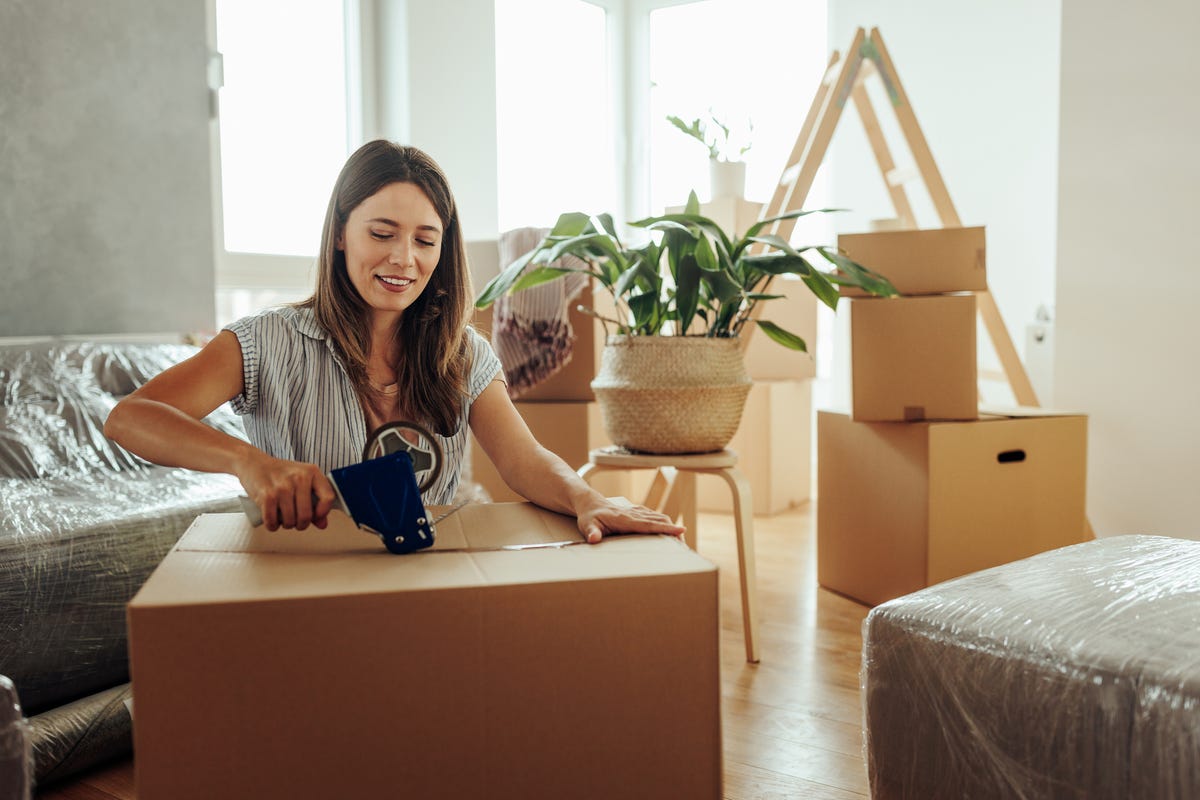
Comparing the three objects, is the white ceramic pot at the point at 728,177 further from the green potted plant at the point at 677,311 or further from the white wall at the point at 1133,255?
the green potted plant at the point at 677,311

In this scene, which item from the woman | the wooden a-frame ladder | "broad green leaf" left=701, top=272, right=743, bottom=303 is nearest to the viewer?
the woman

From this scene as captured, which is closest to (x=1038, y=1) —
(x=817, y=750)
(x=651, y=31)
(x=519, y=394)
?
(x=651, y=31)

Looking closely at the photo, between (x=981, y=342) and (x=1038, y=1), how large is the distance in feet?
3.58

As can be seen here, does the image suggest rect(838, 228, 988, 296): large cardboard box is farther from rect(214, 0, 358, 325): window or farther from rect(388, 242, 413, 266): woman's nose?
rect(214, 0, 358, 325): window

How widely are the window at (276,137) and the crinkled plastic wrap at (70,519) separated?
34.6 inches

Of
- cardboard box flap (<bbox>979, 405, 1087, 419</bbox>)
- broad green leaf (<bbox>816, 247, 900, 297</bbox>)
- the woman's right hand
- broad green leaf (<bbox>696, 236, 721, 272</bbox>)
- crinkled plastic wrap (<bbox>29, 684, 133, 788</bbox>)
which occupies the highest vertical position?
broad green leaf (<bbox>696, 236, 721, 272</bbox>)

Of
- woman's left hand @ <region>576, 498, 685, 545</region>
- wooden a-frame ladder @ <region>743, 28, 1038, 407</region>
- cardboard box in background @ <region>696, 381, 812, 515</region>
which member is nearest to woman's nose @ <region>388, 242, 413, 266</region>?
woman's left hand @ <region>576, 498, 685, 545</region>

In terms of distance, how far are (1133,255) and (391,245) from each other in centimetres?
189

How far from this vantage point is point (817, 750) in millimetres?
1364

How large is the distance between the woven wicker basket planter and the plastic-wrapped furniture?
2.26 ft

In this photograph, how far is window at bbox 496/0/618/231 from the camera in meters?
3.56

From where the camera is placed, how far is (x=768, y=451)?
305cm

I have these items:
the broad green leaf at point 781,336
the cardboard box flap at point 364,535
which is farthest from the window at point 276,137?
the cardboard box flap at point 364,535

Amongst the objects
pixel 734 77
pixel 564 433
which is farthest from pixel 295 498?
pixel 734 77
